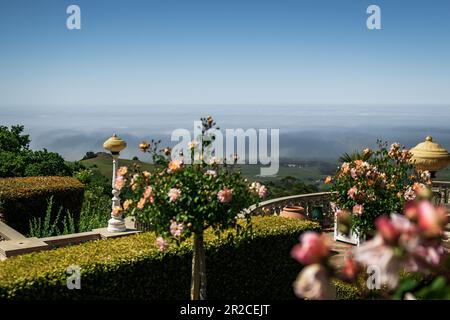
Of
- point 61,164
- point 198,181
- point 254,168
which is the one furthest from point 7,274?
point 61,164

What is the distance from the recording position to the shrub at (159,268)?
20.1 ft

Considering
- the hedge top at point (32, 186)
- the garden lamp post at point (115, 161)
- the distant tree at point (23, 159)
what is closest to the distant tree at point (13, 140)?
the distant tree at point (23, 159)

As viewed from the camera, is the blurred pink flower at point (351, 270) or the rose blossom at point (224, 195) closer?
the blurred pink flower at point (351, 270)

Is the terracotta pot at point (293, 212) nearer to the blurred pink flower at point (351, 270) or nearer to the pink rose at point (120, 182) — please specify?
the pink rose at point (120, 182)

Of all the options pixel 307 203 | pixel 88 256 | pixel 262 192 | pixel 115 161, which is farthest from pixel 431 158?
pixel 88 256

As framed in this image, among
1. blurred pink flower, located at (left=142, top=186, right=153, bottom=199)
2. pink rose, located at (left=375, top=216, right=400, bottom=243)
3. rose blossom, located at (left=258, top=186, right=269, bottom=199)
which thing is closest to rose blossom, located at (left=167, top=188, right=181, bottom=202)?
blurred pink flower, located at (left=142, top=186, right=153, bottom=199)

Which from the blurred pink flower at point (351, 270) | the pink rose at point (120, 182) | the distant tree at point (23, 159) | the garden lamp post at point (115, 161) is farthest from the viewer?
the distant tree at point (23, 159)

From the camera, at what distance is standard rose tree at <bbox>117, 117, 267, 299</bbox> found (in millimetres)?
6059

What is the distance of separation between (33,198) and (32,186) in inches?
17.2

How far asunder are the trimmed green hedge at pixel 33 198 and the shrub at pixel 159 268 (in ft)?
17.1

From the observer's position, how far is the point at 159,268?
716 centimetres

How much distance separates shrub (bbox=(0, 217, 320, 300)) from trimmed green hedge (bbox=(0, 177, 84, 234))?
5221 mm

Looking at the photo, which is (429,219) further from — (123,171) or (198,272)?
(198,272)

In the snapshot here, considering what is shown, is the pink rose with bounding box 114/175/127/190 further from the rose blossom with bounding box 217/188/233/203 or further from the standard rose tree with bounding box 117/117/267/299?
the rose blossom with bounding box 217/188/233/203
